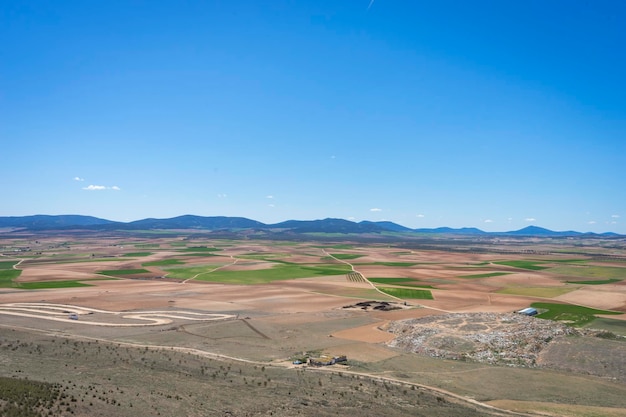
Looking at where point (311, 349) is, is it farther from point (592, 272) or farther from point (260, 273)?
point (592, 272)

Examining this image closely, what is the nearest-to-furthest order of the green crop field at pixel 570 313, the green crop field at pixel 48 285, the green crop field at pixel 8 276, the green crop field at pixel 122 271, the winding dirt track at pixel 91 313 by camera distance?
the winding dirt track at pixel 91 313 < the green crop field at pixel 570 313 < the green crop field at pixel 48 285 < the green crop field at pixel 8 276 < the green crop field at pixel 122 271

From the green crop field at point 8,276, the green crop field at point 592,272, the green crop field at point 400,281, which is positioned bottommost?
the green crop field at point 8,276

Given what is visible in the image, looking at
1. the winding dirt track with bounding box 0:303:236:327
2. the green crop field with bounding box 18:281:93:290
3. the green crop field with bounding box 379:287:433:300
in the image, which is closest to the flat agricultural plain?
the winding dirt track with bounding box 0:303:236:327

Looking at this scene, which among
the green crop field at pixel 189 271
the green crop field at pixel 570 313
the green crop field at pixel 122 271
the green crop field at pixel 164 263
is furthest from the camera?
the green crop field at pixel 164 263

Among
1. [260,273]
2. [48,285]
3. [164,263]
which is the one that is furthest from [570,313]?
[164,263]

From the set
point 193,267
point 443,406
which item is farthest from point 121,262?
point 443,406

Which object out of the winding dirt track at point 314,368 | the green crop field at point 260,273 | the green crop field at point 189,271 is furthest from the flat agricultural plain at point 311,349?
the green crop field at point 189,271

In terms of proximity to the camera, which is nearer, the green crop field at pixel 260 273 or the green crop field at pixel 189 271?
the green crop field at pixel 260 273

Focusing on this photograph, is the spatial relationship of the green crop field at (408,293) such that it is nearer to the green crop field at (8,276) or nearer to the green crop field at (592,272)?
the green crop field at (592,272)
